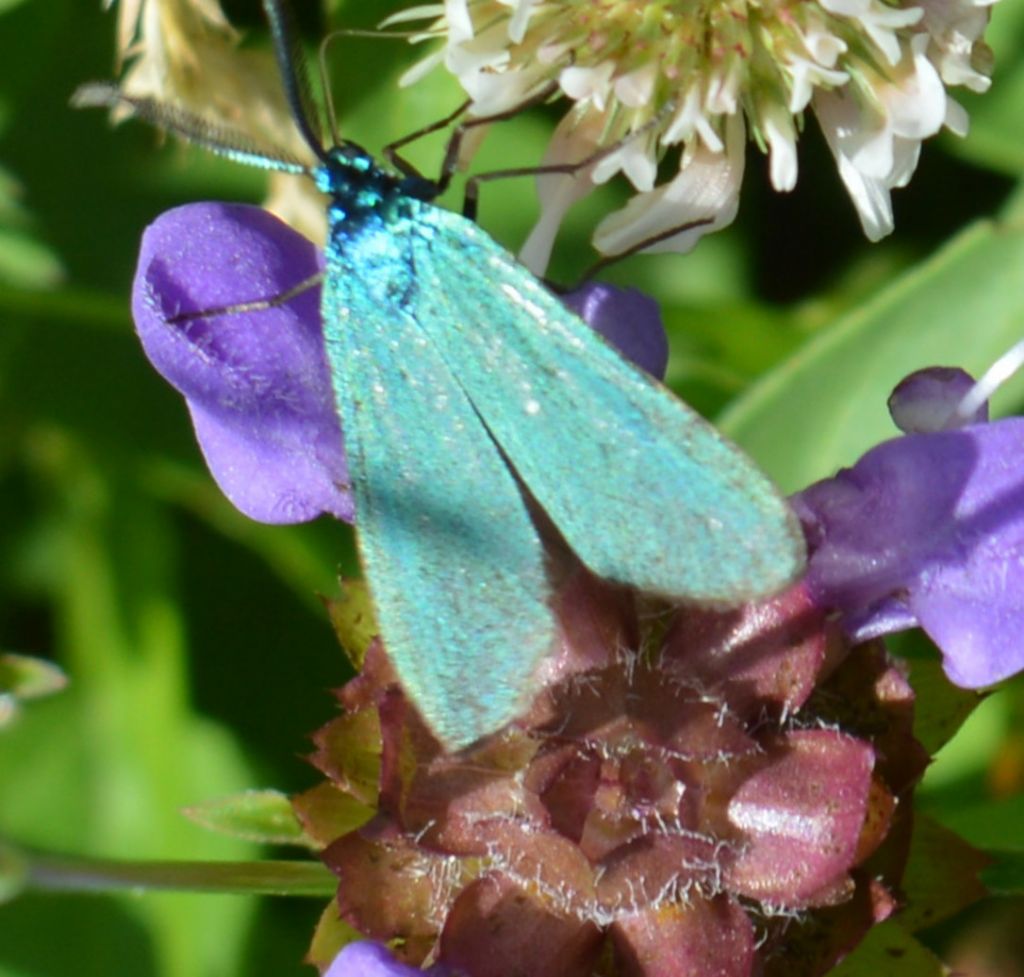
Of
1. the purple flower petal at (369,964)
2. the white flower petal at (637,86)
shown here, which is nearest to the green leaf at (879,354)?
the white flower petal at (637,86)

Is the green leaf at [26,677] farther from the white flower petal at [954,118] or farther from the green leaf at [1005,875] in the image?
the white flower petal at [954,118]

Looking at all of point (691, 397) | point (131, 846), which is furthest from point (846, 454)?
point (131, 846)

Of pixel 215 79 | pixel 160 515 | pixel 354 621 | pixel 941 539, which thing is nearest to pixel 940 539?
pixel 941 539

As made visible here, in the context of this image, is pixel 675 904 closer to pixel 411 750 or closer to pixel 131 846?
pixel 411 750

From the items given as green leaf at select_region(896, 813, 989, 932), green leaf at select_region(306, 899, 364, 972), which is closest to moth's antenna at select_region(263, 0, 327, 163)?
green leaf at select_region(306, 899, 364, 972)

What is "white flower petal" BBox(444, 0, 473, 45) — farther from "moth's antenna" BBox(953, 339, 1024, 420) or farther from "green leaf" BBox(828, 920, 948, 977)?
"green leaf" BBox(828, 920, 948, 977)
